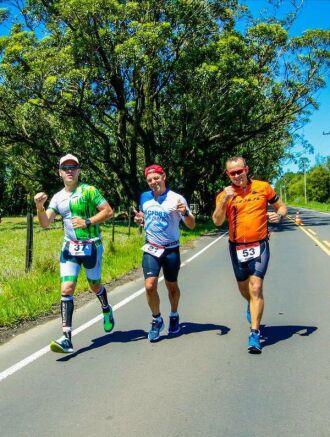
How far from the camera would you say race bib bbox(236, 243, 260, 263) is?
5.11 metres

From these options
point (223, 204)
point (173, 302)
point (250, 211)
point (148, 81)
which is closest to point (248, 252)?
point (250, 211)

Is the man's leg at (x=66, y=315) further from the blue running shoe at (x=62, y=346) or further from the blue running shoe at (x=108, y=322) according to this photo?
the blue running shoe at (x=108, y=322)

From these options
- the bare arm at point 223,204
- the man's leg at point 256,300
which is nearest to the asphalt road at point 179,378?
the man's leg at point 256,300

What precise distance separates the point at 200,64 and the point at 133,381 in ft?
65.5

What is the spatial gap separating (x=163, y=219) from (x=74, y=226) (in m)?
1.01

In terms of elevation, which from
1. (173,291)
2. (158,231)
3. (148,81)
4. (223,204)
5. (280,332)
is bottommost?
(280,332)

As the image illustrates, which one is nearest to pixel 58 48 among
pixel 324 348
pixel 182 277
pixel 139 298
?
pixel 182 277

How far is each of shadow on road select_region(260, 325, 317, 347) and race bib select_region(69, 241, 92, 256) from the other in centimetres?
217

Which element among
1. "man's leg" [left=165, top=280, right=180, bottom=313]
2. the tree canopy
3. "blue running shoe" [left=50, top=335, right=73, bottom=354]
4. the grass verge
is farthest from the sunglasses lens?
the tree canopy

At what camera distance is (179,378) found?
4316mm

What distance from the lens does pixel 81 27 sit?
19.8m

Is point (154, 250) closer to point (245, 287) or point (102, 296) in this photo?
point (102, 296)

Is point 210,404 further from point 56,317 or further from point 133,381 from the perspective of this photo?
point 56,317

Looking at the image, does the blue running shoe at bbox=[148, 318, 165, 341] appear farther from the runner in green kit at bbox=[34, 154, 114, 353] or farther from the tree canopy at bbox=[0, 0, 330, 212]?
the tree canopy at bbox=[0, 0, 330, 212]
